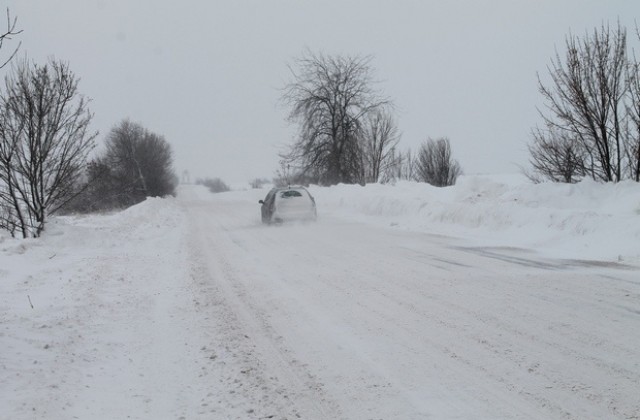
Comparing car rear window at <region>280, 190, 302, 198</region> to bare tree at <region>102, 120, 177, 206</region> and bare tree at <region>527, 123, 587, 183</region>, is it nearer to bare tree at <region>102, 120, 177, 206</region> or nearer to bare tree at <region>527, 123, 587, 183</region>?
bare tree at <region>527, 123, 587, 183</region>

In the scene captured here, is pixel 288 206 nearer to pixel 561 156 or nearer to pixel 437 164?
pixel 561 156

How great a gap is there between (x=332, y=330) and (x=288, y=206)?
12.4 meters

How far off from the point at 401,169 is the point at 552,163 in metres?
28.1

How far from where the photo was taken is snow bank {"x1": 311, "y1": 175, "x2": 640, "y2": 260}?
944cm

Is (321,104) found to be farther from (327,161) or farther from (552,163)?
(552,163)

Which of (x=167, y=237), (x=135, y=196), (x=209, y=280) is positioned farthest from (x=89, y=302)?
(x=135, y=196)

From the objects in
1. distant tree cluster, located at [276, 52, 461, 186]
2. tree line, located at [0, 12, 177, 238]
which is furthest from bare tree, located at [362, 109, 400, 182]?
tree line, located at [0, 12, 177, 238]

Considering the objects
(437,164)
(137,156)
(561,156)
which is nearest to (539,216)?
(561,156)

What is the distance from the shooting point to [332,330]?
16.1ft

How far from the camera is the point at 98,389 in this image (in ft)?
12.0

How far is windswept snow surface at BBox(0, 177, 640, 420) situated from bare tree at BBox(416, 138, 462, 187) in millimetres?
26775

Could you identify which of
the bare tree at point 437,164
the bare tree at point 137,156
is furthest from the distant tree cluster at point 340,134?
the bare tree at point 137,156

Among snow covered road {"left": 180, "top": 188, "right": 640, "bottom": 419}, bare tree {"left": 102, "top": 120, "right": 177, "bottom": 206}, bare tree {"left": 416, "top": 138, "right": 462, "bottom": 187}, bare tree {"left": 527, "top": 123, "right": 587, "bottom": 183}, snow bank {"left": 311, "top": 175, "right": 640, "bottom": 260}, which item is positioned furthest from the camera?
bare tree {"left": 102, "top": 120, "right": 177, "bottom": 206}

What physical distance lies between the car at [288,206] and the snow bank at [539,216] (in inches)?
116
